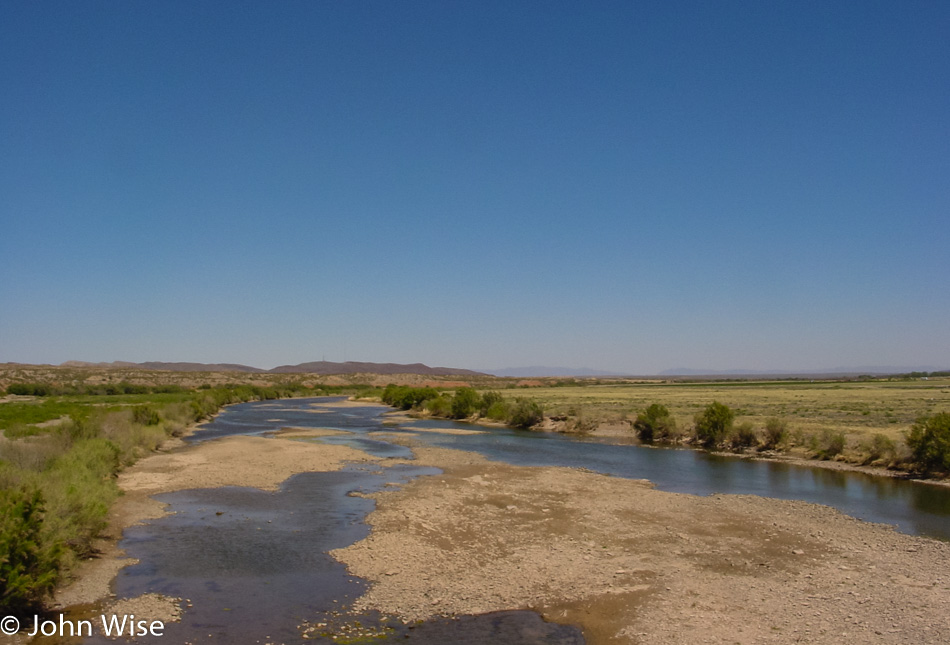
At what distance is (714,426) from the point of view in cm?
3747

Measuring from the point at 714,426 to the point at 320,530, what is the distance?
90.9ft

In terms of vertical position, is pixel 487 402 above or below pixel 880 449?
above

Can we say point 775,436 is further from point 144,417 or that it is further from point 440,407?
point 144,417

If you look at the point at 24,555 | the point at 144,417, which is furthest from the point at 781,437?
the point at 144,417

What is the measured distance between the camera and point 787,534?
16.7 m

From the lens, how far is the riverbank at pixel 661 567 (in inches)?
426

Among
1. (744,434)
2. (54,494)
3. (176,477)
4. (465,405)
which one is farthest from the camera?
(465,405)

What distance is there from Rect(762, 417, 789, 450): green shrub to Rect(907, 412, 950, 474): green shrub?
760cm

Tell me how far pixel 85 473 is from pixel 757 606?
674 inches

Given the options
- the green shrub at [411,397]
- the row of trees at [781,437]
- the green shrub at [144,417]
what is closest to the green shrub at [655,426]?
the row of trees at [781,437]

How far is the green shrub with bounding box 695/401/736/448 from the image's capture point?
122 feet

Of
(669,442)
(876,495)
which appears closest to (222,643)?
(876,495)

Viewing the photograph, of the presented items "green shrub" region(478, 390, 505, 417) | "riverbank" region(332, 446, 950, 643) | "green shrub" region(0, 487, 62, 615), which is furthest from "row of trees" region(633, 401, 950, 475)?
"green shrub" region(0, 487, 62, 615)

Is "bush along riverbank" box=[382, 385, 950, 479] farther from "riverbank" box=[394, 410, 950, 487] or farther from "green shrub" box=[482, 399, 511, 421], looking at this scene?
"riverbank" box=[394, 410, 950, 487]
